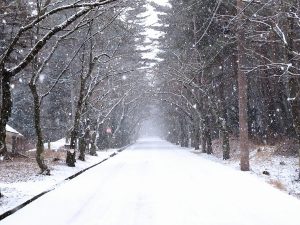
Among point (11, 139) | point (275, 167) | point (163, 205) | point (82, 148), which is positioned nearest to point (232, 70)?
point (82, 148)

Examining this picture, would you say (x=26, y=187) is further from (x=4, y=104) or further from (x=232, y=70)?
(x=232, y=70)

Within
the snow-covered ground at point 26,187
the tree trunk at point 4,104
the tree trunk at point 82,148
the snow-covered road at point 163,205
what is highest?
the tree trunk at point 4,104

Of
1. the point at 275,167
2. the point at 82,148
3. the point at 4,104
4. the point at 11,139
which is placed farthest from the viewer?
the point at 11,139

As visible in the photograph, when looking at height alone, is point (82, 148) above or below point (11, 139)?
below

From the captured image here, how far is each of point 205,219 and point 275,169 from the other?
583 inches

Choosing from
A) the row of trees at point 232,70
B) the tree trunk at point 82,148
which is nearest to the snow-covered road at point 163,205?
the row of trees at point 232,70

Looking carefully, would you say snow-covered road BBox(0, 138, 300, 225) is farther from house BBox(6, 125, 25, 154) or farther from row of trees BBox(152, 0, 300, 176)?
house BBox(6, 125, 25, 154)

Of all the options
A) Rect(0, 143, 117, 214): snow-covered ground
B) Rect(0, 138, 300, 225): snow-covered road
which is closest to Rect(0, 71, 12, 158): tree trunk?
Rect(0, 143, 117, 214): snow-covered ground

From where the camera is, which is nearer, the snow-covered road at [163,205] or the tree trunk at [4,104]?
the snow-covered road at [163,205]

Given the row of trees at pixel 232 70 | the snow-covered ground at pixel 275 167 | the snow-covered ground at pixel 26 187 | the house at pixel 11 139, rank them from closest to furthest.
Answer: the snow-covered ground at pixel 26 187, the snow-covered ground at pixel 275 167, the row of trees at pixel 232 70, the house at pixel 11 139

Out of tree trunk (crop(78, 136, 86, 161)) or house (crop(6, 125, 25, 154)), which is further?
house (crop(6, 125, 25, 154))

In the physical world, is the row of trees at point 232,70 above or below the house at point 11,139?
above

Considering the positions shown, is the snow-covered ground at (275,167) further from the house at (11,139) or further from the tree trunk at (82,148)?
the house at (11,139)

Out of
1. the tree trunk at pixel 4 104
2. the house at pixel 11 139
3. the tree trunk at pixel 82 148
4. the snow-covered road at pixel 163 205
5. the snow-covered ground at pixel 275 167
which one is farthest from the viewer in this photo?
the house at pixel 11 139
